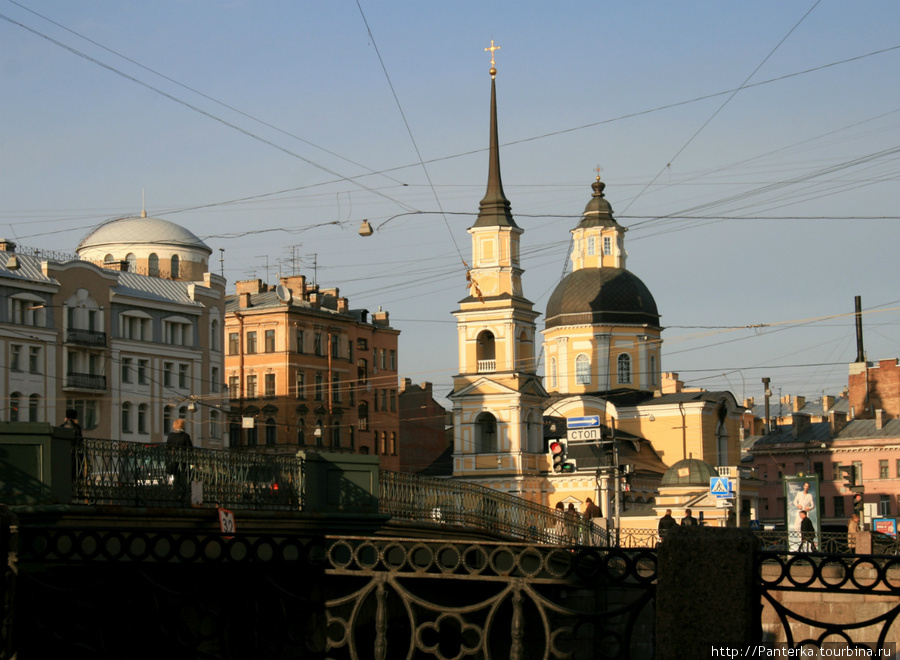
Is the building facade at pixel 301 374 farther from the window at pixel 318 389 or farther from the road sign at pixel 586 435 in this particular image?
the road sign at pixel 586 435

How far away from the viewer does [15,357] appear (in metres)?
54.2

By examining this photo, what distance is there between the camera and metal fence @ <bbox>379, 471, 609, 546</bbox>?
24.9 metres

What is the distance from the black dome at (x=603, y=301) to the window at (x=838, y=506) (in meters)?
17.7

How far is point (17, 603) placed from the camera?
9961 millimetres

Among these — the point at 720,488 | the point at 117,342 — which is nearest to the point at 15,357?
the point at 117,342

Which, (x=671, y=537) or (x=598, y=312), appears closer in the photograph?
(x=671, y=537)

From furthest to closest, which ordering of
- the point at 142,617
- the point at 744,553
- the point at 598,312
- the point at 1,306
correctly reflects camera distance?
the point at 598,312 → the point at 1,306 → the point at 142,617 → the point at 744,553

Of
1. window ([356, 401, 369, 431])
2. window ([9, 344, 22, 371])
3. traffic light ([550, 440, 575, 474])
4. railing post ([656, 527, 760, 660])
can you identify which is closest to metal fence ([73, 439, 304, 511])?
railing post ([656, 527, 760, 660])

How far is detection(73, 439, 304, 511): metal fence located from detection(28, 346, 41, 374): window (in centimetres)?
3691

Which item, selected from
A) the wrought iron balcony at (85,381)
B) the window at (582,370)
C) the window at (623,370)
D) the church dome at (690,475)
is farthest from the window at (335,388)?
the church dome at (690,475)

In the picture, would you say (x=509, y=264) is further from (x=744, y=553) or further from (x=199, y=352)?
(x=744, y=553)

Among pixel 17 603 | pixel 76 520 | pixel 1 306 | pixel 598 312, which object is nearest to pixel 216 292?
pixel 1 306

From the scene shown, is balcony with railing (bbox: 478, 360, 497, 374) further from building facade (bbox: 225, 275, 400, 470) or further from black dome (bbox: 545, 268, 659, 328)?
black dome (bbox: 545, 268, 659, 328)

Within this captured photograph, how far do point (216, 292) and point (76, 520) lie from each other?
164 ft
